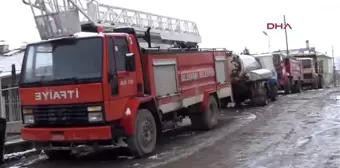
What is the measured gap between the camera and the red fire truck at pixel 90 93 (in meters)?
8.08

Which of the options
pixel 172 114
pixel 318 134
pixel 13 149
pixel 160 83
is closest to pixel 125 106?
pixel 160 83

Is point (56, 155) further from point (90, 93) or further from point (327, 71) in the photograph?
point (327, 71)

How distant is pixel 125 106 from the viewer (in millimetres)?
8539

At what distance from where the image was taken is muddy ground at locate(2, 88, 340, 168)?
26.2ft

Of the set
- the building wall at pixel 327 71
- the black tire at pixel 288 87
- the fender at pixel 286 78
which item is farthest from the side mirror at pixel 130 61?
the building wall at pixel 327 71

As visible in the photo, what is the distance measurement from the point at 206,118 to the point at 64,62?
5.37 metres

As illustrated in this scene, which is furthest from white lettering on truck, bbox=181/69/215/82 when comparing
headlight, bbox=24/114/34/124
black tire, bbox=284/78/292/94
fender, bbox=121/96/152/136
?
black tire, bbox=284/78/292/94

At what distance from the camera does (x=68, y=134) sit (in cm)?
818

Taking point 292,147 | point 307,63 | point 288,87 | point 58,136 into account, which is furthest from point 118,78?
point 307,63

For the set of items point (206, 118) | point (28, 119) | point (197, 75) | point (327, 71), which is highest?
point (197, 75)

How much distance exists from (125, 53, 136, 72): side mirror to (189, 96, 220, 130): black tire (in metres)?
4.30

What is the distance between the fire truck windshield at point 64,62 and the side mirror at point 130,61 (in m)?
0.57

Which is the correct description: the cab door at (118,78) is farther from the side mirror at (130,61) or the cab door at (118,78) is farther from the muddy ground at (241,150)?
the muddy ground at (241,150)

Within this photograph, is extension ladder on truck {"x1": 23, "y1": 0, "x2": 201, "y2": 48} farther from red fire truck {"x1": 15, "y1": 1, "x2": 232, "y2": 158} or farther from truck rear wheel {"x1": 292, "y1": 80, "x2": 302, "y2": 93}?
truck rear wheel {"x1": 292, "y1": 80, "x2": 302, "y2": 93}
